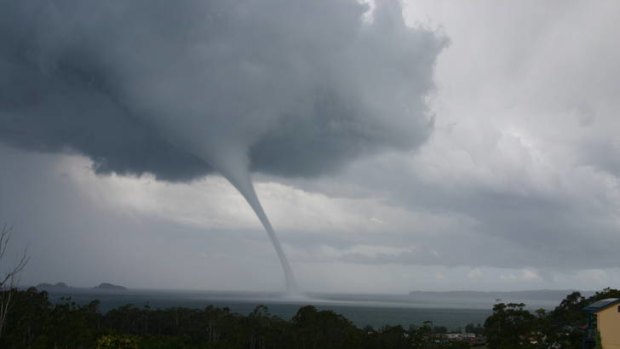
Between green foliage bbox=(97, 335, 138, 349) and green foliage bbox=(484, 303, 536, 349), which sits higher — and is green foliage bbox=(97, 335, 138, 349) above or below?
below

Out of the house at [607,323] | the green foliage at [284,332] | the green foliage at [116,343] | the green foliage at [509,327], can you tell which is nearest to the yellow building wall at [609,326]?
the house at [607,323]

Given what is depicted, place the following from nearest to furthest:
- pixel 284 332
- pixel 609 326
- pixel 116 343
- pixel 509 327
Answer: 1. pixel 609 326
2. pixel 116 343
3. pixel 509 327
4. pixel 284 332

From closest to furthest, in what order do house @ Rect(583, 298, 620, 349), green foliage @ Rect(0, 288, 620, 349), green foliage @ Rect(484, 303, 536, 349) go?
1. house @ Rect(583, 298, 620, 349)
2. green foliage @ Rect(0, 288, 620, 349)
3. green foliage @ Rect(484, 303, 536, 349)

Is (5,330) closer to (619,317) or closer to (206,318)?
(206,318)

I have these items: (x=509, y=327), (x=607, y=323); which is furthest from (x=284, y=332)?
(x=607, y=323)

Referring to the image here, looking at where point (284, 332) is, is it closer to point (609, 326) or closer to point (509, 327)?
point (509, 327)

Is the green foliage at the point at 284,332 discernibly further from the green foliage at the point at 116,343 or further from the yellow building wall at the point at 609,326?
the yellow building wall at the point at 609,326

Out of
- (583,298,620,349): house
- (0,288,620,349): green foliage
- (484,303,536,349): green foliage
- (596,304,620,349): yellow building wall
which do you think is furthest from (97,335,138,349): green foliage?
(596,304,620,349): yellow building wall

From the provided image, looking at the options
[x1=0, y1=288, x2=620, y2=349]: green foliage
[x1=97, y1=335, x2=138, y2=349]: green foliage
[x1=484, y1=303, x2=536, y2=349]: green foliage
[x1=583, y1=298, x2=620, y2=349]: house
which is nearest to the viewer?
[x1=583, y1=298, x2=620, y2=349]: house

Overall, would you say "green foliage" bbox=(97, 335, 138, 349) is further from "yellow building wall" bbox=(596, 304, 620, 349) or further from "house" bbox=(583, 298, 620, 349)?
"yellow building wall" bbox=(596, 304, 620, 349)
